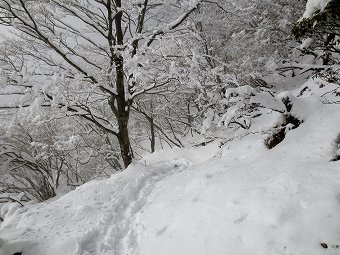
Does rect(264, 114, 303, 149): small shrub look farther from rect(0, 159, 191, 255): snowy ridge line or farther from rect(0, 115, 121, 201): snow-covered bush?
rect(0, 115, 121, 201): snow-covered bush

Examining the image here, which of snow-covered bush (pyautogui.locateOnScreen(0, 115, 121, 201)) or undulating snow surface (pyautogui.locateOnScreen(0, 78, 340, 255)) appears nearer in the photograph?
undulating snow surface (pyautogui.locateOnScreen(0, 78, 340, 255))

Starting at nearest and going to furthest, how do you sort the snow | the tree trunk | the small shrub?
the snow → the small shrub → the tree trunk

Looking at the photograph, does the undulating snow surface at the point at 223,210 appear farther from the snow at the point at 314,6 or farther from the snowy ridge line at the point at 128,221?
the snow at the point at 314,6

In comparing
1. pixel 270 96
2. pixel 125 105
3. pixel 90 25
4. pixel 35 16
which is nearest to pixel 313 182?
pixel 270 96

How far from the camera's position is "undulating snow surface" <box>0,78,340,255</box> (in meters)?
3.32

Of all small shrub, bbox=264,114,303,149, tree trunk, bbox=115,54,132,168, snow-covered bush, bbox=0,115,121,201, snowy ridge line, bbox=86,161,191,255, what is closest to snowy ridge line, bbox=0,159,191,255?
snowy ridge line, bbox=86,161,191,255

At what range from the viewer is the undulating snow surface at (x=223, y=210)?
3.32m

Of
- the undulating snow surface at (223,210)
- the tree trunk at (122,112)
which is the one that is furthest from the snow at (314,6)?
the tree trunk at (122,112)

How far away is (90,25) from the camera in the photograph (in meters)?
8.08

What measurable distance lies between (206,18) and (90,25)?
8032 millimetres

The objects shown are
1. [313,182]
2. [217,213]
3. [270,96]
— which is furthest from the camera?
[270,96]

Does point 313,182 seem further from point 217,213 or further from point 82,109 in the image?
point 82,109

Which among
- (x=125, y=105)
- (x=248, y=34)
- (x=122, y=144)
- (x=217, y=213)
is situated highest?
(x=248, y=34)

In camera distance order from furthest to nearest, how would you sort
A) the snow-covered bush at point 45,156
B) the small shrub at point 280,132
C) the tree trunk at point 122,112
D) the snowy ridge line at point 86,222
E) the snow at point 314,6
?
1. the snow-covered bush at point 45,156
2. the tree trunk at point 122,112
3. the small shrub at point 280,132
4. the snowy ridge line at point 86,222
5. the snow at point 314,6
